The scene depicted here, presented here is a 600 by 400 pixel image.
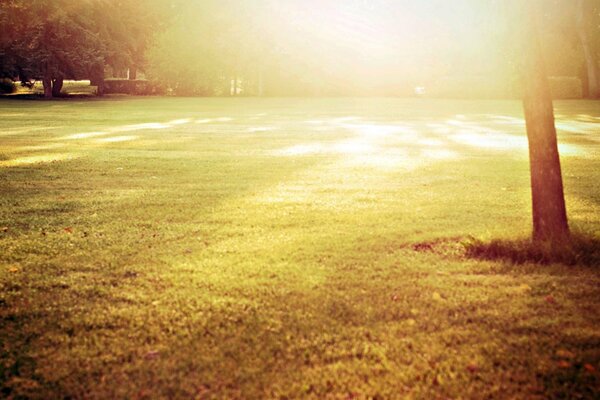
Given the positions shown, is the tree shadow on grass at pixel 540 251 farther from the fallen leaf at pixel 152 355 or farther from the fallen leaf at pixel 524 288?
the fallen leaf at pixel 152 355

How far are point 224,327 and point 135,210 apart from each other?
3657mm

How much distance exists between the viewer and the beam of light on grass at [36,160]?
33.9 ft

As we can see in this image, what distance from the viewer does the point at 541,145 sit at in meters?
4.96

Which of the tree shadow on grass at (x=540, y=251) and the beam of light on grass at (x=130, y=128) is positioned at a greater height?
the beam of light on grass at (x=130, y=128)

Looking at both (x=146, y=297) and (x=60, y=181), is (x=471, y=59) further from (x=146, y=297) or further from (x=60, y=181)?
(x=146, y=297)

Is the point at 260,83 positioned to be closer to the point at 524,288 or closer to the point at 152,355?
the point at 524,288

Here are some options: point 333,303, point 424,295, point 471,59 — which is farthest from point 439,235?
point 471,59

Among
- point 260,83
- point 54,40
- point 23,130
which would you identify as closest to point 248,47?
point 260,83

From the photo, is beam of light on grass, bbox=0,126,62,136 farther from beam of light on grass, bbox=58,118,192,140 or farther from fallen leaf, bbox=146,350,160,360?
fallen leaf, bbox=146,350,160,360

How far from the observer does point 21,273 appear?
4.61m

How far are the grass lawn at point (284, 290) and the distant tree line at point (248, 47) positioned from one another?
32.1 m

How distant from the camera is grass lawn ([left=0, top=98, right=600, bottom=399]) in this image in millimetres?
3023

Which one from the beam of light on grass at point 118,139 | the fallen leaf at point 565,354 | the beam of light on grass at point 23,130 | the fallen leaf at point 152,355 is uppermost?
the beam of light on grass at point 23,130

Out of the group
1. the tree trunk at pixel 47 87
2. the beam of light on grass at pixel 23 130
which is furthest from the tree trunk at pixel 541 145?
the tree trunk at pixel 47 87
